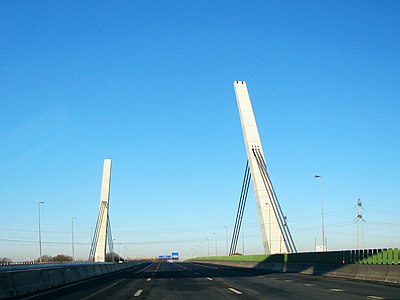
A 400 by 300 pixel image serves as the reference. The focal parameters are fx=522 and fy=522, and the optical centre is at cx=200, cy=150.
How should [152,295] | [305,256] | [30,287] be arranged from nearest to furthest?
[152,295], [30,287], [305,256]

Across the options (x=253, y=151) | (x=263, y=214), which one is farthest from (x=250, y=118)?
(x=263, y=214)

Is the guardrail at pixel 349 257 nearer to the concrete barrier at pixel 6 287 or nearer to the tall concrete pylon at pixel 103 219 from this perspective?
the concrete barrier at pixel 6 287

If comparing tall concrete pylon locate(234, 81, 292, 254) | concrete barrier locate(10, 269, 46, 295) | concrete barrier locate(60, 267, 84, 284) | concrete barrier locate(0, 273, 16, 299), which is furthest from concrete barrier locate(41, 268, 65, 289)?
tall concrete pylon locate(234, 81, 292, 254)

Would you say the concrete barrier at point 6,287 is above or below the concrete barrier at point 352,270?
above

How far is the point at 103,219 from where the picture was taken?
286ft

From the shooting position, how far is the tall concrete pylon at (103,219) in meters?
85.7

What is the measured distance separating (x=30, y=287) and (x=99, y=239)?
220 feet

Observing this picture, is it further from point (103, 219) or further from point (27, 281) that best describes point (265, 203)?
point (103, 219)

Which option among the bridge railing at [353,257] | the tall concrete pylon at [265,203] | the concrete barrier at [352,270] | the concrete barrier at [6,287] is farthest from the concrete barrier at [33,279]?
the tall concrete pylon at [265,203]

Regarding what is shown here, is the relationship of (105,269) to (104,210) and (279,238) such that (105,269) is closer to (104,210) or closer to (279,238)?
(279,238)

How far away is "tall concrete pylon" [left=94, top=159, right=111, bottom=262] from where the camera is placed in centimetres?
8569

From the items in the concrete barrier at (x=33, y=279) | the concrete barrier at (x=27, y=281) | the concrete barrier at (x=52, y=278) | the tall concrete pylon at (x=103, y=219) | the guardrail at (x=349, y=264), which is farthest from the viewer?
the tall concrete pylon at (x=103, y=219)

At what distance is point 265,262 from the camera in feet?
171

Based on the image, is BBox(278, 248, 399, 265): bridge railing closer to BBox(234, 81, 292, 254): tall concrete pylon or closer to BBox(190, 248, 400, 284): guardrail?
BBox(190, 248, 400, 284): guardrail
